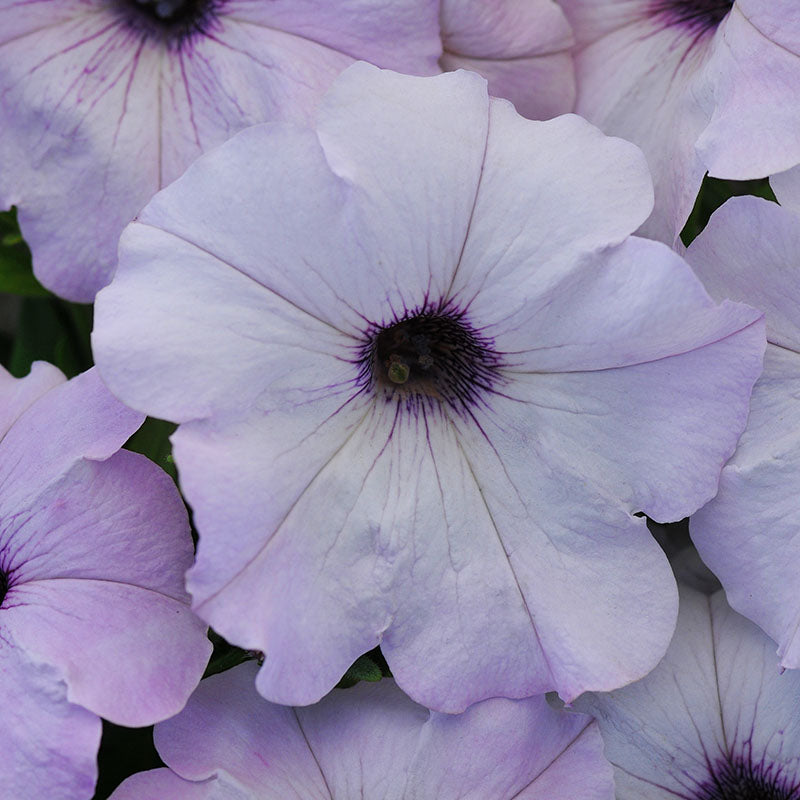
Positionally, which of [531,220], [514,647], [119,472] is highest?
[531,220]

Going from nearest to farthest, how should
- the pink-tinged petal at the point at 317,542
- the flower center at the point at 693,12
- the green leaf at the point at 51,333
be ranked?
the pink-tinged petal at the point at 317,542 < the flower center at the point at 693,12 < the green leaf at the point at 51,333

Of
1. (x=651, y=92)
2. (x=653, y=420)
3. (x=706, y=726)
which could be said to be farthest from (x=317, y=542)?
(x=651, y=92)

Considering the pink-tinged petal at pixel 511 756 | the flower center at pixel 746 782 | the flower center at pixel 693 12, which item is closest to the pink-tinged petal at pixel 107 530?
the pink-tinged petal at pixel 511 756

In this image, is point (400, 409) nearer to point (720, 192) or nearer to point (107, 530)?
point (107, 530)

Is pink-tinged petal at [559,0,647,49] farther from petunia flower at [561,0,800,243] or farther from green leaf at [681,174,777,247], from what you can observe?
green leaf at [681,174,777,247]

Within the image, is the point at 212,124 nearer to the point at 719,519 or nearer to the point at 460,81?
the point at 460,81

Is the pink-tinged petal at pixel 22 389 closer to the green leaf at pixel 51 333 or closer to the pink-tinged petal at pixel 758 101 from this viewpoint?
the green leaf at pixel 51 333

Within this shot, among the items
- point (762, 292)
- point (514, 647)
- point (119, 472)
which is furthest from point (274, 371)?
point (762, 292)
